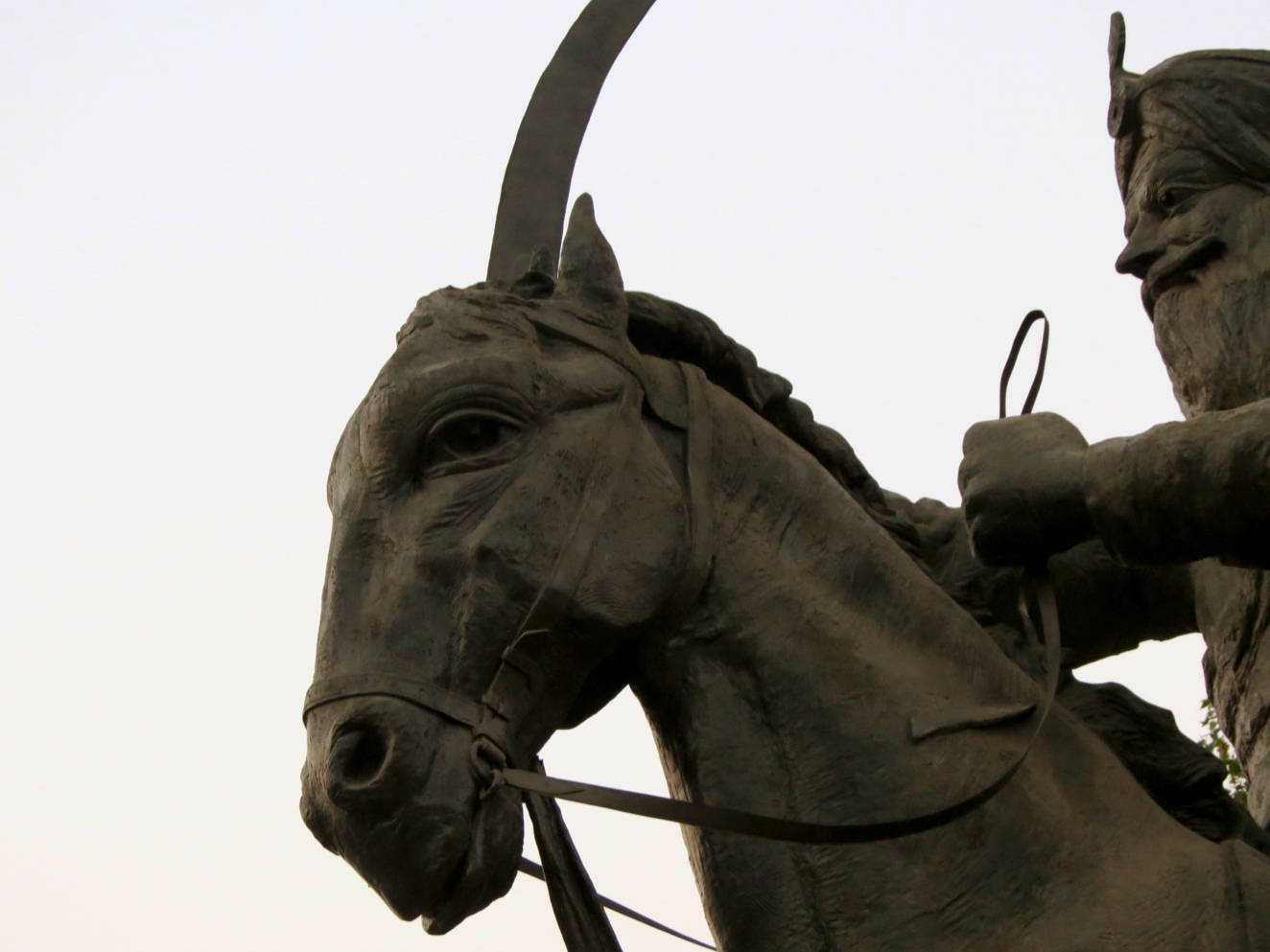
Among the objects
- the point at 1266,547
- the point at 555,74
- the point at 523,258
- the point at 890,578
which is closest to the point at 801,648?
the point at 890,578

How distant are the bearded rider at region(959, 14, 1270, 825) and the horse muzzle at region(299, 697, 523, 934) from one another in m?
1.10

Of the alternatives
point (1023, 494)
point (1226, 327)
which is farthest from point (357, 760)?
point (1226, 327)

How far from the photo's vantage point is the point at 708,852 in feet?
10.6

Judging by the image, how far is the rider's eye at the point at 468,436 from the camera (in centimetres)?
331

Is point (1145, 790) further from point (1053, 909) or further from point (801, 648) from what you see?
point (801, 648)

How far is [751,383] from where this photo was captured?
12.6ft

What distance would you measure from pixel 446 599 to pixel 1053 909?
1174 mm

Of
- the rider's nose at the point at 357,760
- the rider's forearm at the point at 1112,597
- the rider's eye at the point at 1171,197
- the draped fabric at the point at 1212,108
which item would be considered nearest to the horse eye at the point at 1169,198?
the rider's eye at the point at 1171,197

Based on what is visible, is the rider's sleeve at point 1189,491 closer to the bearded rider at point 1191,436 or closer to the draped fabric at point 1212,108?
the bearded rider at point 1191,436

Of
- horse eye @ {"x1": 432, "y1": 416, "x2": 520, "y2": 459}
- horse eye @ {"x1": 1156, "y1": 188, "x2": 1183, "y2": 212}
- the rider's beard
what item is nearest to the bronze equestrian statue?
horse eye @ {"x1": 432, "y1": 416, "x2": 520, "y2": 459}

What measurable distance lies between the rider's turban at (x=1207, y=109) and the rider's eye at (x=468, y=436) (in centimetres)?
192

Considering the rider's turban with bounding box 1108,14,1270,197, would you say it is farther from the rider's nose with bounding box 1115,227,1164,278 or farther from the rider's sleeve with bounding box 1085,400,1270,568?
the rider's sleeve with bounding box 1085,400,1270,568

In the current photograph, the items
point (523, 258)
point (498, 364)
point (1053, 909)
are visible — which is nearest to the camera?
point (1053, 909)

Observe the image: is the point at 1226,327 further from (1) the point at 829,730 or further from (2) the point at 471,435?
(2) the point at 471,435
